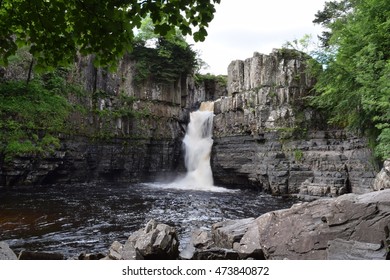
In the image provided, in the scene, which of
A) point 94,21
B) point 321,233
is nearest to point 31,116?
point 94,21

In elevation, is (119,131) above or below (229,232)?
above

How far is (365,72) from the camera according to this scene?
14.9 m

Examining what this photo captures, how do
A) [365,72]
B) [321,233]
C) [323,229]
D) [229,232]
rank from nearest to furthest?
[321,233] → [323,229] → [229,232] → [365,72]

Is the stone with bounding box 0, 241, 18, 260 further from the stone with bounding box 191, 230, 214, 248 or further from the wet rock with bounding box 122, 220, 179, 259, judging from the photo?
the stone with bounding box 191, 230, 214, 248

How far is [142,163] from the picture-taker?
3056 centimetres

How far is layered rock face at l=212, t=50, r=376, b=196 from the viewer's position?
20.3m

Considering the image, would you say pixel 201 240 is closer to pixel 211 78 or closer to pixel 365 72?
pixel 365 72

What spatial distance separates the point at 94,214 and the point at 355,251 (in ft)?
38.6

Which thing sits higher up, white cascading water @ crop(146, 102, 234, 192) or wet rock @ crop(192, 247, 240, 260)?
white cascading water @ crop(146, 102, 234, 192)

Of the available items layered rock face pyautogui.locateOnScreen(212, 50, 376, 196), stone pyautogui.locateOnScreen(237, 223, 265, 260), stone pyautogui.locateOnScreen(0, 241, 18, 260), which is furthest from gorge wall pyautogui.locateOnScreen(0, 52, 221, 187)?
stone pyautogui.locateOnScreen(237, 223, 265, 260)

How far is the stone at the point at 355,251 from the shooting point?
18.9 feet

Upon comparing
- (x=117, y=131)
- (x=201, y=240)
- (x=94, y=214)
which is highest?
(x=117, y=131)

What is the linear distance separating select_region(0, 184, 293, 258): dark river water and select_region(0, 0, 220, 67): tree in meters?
6.15

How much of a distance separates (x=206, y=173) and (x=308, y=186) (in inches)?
447
